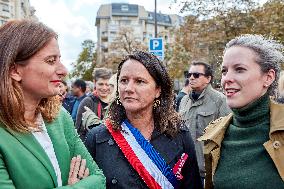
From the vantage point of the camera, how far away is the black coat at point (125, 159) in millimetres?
3115

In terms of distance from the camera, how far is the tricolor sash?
312 centimetres

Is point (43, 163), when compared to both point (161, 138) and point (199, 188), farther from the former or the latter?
point (199, 188)

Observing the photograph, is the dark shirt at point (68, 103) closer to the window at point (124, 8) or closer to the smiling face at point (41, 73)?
the smiling face at point (41, 73)

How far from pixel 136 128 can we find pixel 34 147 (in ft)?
3.25

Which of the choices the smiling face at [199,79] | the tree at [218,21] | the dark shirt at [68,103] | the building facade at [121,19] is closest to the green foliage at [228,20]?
the tree at [218,21]

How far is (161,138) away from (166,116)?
20 cm

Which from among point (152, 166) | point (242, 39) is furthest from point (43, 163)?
point (242, 39)

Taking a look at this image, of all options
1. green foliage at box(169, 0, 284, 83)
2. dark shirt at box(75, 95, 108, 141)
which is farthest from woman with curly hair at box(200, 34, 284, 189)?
green foliage at box(169, 0, 284, 83)

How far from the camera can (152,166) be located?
314cm

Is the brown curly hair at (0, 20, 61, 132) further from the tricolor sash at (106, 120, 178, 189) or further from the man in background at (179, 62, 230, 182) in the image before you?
the man in background at (179, 62, 230, 182)

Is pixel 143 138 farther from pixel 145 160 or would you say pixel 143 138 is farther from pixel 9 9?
pixel 9 9

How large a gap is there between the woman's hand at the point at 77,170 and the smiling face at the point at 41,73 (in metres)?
0.43

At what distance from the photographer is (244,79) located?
115 inches

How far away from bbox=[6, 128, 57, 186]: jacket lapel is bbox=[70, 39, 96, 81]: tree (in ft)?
202
